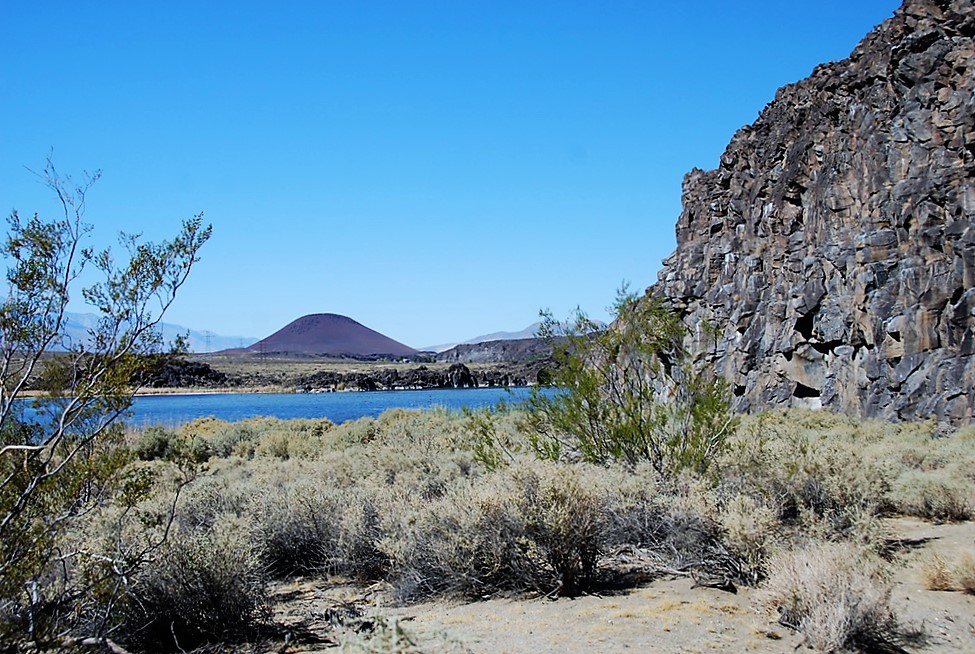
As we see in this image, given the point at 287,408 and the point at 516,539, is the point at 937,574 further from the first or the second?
the point at 287,408

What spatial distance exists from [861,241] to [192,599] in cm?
2728

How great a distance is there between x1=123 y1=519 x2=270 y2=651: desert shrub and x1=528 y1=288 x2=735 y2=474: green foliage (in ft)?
17.4

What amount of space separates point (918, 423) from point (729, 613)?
20308 millimetres

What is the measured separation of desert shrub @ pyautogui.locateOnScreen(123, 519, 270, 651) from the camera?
7086 mm

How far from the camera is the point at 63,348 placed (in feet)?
21.5

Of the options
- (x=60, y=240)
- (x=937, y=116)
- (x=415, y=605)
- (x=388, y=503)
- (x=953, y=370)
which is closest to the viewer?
(x=60, y=240)

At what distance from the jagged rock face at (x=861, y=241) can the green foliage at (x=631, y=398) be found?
7.77 metres

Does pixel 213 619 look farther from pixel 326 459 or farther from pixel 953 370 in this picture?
pixel 953 370

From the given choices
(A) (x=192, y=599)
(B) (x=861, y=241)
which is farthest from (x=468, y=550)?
(B) (x=861, y=241)

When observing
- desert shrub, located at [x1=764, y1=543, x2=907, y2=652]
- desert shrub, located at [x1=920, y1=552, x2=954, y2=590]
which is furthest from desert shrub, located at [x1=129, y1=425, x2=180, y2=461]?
desert shrub, located at [x1=920, y1=552, x2=954, y2=590]

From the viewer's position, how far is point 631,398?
11.8 meters

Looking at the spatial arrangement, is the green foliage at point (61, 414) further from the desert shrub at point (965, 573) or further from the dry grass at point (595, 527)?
the desert shrub at point (965, 573)

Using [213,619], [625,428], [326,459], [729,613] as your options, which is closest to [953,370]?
[625,428]

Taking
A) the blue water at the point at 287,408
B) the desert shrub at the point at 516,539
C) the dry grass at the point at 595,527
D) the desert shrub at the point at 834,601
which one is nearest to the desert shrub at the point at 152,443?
the blue water at the point at 287,408
